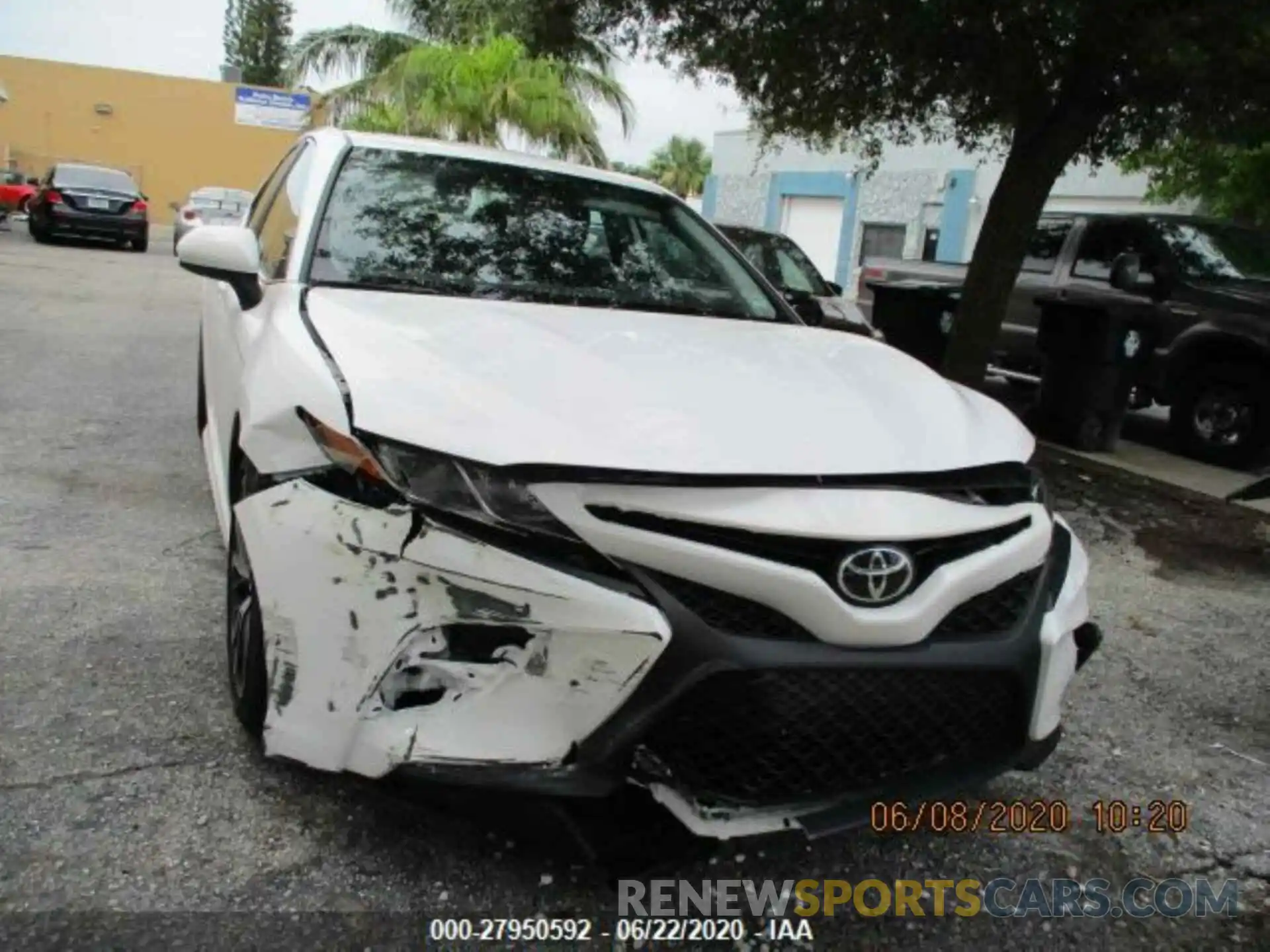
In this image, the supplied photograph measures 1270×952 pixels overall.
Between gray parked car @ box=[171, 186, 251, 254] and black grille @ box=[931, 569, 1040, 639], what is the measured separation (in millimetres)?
18419

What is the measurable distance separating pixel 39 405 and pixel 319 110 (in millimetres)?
21624

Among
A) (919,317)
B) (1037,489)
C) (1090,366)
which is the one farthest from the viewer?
(919,317)

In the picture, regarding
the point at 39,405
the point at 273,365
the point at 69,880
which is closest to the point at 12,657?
the point at 69,880

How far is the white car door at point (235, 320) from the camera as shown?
10.2ft

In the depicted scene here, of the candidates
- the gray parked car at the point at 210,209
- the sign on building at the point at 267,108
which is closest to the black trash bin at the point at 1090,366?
the gray parked car at the point at 210,209

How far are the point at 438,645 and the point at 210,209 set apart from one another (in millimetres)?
20947

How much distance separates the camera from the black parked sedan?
61.5 ft

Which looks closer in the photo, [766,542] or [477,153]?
[766,542]

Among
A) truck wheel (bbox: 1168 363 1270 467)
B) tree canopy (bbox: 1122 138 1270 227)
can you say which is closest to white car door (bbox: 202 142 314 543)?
truck wheel (bbox: 1168 363 1270 467)

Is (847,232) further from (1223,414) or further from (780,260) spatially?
(1223,414)

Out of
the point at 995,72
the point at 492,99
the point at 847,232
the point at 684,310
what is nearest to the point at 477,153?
the point at 684,310

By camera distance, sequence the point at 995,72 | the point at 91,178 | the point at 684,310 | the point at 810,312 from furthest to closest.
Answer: the point at 91,178, the point at 995,72, the point at 810,312, the point at 684,310

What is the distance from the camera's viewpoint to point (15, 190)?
2214 centimetres

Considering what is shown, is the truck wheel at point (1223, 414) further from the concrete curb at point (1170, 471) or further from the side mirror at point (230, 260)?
the side mirror at point (230, 260)
